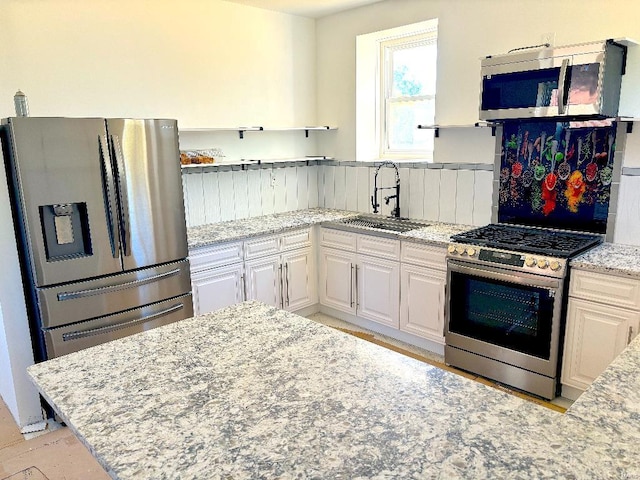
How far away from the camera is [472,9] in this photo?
3.46 metres

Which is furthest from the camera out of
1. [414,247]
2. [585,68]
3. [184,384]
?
[414,247]

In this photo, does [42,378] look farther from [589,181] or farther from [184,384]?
[589,181]

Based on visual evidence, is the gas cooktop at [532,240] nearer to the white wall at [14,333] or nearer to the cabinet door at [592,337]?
the cabinet door at [592,337]

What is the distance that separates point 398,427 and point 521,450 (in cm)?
27

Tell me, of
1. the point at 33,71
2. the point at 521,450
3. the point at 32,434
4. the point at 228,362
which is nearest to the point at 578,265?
the point at 521,450

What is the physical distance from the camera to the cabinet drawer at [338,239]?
388cm

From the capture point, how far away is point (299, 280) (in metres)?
4.08

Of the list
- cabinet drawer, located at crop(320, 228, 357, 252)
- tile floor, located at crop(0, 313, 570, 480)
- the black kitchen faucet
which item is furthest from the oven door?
the black kitchen faucet

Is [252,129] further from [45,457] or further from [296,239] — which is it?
[45,457]

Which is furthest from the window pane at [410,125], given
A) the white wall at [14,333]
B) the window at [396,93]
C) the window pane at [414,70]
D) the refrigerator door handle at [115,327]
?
the white wall at [14,333]

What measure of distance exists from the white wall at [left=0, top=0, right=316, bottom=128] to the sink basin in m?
1.18

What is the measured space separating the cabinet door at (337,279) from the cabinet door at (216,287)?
0.82 metres

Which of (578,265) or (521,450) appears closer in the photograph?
(521,450)

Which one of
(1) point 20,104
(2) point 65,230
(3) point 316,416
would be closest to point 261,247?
(2) point 65,230
